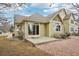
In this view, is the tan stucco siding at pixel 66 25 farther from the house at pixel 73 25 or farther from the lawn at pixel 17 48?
the lawn at pixel 17 48

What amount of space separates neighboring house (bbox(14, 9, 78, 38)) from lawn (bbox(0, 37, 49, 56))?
15cm

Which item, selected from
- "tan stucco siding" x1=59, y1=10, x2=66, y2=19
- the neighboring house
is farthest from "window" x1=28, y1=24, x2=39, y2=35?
"tan stucco siding" x1=59, y1=10, x2=66, y2=19

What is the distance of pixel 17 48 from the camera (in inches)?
96.6

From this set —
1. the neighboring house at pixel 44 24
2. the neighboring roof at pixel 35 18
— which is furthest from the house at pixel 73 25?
the neighboring roof at pixel 35 18

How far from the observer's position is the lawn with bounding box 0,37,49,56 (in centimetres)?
242

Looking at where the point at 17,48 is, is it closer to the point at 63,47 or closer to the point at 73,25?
the point at 63,47

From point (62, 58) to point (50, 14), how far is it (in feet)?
2.14

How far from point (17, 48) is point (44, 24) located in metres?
0.52

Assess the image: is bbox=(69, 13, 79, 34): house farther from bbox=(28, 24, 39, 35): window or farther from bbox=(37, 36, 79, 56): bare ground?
bbox=(28, 24, 39, 35): window

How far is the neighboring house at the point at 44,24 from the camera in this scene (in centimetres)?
244

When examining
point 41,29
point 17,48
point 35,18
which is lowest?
point 17,48

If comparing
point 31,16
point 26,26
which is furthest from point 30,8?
point 26,26

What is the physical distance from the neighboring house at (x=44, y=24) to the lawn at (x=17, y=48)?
15cm

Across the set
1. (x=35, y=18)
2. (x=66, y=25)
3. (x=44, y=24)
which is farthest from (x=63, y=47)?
(x=35, y=18)
